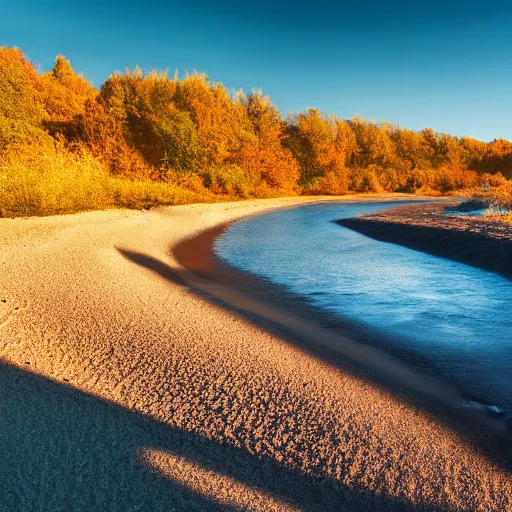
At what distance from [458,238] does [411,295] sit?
473 cm

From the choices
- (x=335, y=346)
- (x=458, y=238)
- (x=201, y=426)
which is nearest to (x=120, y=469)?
(x=201, y=426)

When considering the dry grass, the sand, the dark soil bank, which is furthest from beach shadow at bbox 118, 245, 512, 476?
the dry grass

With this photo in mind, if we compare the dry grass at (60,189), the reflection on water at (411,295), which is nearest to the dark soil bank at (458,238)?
the reflection on water at (411,295)

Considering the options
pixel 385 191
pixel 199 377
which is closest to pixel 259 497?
pixel 199 377

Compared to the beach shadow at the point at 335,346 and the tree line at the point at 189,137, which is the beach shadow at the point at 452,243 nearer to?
the beach shadow at the point at 335,346

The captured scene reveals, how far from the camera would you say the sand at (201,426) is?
190cm

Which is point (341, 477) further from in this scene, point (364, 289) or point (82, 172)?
point (82, 172)

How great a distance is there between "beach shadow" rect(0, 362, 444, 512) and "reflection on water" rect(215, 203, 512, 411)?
163cm

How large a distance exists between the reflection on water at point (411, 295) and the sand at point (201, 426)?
3.17ft

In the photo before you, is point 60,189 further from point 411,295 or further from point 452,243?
point 411,295

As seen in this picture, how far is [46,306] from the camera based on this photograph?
4230 millimetres

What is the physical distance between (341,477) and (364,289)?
4.21 meters

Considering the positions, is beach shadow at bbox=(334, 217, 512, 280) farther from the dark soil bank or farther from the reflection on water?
the reflection on water

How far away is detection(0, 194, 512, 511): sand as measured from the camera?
190 cm
